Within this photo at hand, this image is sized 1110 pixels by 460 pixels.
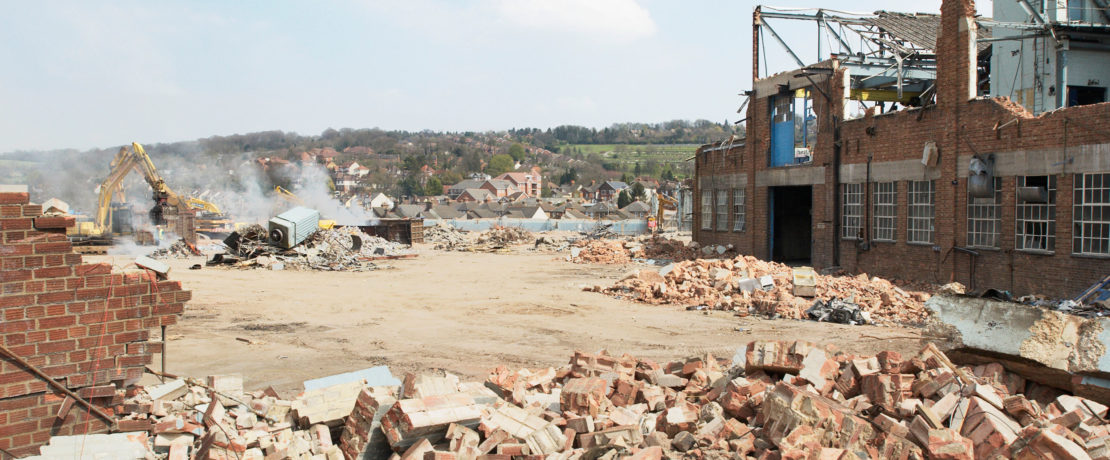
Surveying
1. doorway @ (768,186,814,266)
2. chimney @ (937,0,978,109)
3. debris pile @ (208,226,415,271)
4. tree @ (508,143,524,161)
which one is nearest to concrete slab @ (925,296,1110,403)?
chimney @ (937,0,978,109)

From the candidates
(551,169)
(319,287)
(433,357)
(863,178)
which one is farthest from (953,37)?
(551,169)

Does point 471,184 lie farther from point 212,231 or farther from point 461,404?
point 461,404

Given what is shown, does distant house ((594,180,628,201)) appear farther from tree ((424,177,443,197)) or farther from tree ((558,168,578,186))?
tree ((424,177,443,197))

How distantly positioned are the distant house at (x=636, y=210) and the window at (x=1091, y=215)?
230 ft

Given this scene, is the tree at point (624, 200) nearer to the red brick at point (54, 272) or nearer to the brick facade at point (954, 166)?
the brick facade at point (954, 166)

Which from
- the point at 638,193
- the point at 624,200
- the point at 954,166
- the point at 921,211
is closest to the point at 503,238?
the point at 921,211

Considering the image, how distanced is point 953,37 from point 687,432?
51.6ft

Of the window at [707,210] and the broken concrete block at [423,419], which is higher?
the window at [707,210]

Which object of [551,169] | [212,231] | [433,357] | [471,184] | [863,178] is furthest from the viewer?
[551,169]

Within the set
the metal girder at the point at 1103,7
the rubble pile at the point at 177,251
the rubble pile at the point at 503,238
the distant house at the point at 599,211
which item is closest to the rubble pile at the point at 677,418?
the metal girder at the point at 1103,7

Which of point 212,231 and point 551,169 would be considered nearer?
point 212,231

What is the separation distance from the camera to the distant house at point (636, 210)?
283 feet

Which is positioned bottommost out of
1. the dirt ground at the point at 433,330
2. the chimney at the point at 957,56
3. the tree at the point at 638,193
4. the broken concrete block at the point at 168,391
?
the dirt ground at the point at 433,330

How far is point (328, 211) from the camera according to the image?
51.9 m
